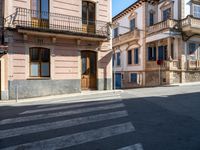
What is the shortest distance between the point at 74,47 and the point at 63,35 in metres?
1.31

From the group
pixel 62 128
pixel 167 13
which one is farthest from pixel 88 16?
pixel 62 128

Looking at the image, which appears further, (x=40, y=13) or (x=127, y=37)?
(x=127, y=37)

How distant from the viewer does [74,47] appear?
1565 cm

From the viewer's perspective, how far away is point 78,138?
5.40 metres

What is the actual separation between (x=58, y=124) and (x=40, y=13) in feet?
32.6

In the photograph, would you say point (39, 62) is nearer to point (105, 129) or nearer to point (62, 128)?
point (62, 128)

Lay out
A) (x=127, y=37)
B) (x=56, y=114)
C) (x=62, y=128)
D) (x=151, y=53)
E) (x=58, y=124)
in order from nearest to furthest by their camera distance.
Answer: (x=62, y=128) → (x=58, y=124) → (x=56, y=114) → (x=151, y=53) → (x=127, y=37)

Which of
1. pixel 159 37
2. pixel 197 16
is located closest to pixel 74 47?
pixel 159 37

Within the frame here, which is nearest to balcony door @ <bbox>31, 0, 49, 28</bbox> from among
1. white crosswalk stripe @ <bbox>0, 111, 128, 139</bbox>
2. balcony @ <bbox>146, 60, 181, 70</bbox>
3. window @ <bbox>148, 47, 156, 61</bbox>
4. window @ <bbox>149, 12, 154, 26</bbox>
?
white crosswalk stripe @ <bbox>0, 111, 128, 139</bbox>

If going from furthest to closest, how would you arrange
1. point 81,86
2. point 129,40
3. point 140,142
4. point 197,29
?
point 129,40 < point 197,29 < point 81,86 < point 140,142

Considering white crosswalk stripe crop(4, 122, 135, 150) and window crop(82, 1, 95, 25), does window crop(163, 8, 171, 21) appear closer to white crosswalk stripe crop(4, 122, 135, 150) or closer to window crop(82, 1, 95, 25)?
window crop(82, 1, 95, 25)

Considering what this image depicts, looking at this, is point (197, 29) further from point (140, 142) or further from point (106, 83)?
point (140, 142)

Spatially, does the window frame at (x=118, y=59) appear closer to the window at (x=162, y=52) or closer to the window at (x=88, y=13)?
the window at (x=162, y=52)

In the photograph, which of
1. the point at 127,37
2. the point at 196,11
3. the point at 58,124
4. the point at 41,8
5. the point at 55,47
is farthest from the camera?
the point at 127,37
